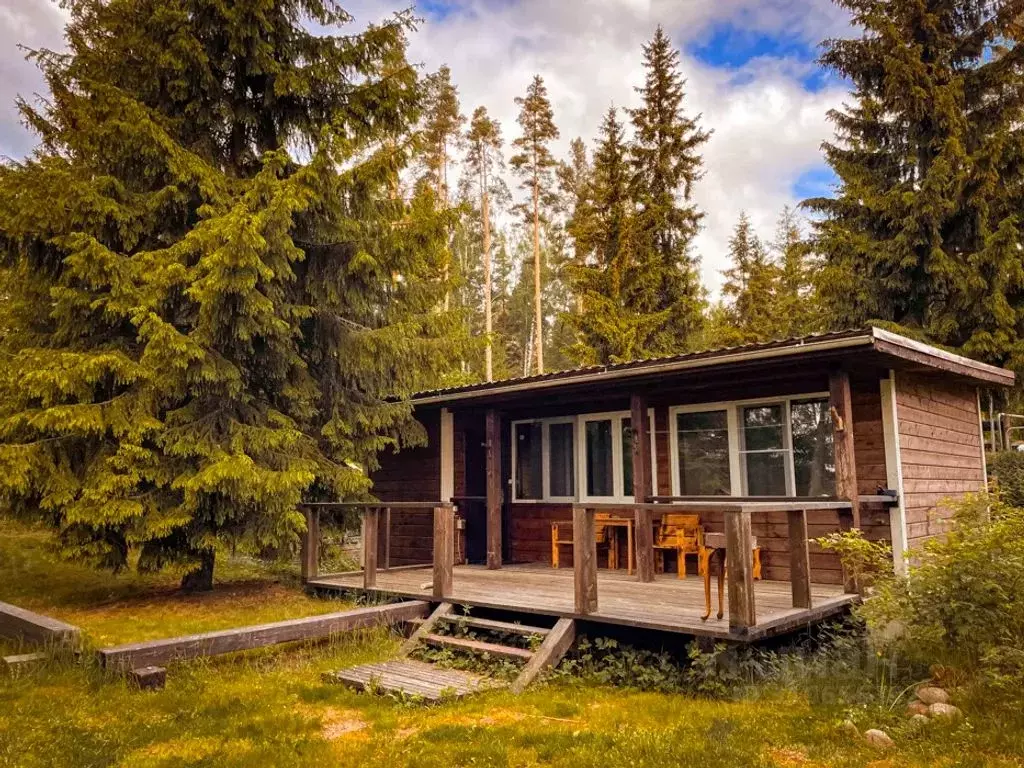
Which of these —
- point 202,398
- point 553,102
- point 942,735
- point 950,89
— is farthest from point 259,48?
point 553,102

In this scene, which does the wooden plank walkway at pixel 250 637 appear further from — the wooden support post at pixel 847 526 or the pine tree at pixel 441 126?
the pine tree at pixel 441 126

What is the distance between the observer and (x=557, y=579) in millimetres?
7777

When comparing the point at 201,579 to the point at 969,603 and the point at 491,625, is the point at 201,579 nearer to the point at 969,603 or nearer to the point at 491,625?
the point at 491,625

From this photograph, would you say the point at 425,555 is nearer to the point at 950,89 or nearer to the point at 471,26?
the point at 471,26

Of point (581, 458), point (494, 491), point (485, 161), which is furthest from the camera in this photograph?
point (485, 161)

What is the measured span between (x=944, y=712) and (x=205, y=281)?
6216mm

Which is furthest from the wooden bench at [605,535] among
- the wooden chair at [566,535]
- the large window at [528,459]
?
the large window at [528,459]

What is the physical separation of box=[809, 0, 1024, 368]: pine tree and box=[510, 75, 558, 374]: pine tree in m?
8.78

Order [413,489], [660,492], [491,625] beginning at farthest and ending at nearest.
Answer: [413,489], [660,492], [491,625]

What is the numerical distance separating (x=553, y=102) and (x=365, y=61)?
15242mm

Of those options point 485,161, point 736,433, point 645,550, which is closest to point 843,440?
point 736,433

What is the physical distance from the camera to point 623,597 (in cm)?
633

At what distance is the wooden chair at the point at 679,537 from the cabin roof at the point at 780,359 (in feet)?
6.32

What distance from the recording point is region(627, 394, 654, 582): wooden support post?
753 cm
